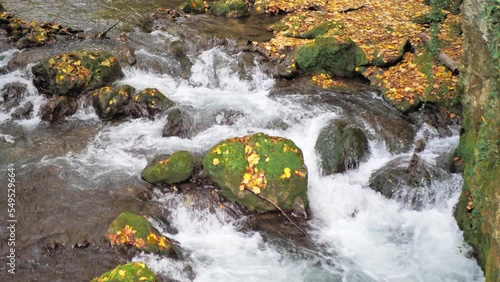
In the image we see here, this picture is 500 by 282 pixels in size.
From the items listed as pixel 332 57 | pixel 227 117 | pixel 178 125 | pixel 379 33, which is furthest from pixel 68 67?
pixel 379 33

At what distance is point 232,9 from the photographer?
48.8ft

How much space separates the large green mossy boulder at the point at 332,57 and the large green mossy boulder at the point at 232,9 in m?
4.16

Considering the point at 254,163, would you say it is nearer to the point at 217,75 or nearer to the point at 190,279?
the point at 190,279

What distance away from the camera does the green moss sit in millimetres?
13141

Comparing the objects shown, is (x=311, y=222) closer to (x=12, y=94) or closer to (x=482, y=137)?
(x=482, y=137)

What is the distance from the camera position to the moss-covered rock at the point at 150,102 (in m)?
10.2

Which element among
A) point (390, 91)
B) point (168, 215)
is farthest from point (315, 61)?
point (168, 215)

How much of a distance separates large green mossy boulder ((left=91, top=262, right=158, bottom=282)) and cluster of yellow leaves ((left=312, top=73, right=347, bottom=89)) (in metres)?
7.05

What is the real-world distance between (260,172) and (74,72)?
5.73 m

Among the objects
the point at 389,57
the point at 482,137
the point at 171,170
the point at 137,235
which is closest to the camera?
the point at 482,137

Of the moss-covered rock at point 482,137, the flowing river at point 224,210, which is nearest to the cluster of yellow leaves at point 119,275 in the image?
the flowing river at point 224,210

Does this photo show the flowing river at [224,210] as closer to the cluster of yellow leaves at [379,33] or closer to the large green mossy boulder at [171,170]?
the large green mossy boulder at [171,170]

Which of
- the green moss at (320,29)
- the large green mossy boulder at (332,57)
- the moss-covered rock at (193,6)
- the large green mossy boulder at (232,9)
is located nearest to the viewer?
the large green mossy boulder at (332,57)

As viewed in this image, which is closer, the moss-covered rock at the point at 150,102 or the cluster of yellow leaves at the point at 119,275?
the cluster of yellow leaves at the point at 119,275
